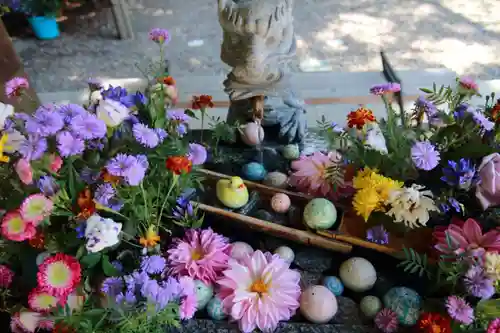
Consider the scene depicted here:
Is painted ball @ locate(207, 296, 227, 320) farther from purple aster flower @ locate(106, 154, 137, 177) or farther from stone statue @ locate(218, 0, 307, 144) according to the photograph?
stone statue @ locate(218, 0, 307, 144)

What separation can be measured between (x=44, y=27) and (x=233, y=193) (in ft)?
8.52

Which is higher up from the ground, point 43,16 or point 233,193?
point 233,193

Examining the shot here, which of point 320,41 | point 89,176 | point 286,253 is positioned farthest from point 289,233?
point 320,41

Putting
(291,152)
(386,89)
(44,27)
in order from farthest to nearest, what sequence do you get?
(44,27)
(291,152)
(386,89)

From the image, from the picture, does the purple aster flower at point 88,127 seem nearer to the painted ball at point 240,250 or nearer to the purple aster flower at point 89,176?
the purple aster flower at point 89,176

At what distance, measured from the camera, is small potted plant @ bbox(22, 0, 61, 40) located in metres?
2.95

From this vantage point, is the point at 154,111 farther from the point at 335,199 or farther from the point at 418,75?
the point at 418,75

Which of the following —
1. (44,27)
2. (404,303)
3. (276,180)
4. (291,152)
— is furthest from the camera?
(44,27)

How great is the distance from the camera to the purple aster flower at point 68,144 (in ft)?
2.39

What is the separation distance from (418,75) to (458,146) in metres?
1.11

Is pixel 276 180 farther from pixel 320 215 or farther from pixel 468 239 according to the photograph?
pixel 468 239

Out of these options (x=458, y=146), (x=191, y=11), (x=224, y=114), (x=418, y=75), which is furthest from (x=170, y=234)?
(x=191, y=11)

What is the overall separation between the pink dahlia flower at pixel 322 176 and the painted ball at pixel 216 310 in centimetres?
28

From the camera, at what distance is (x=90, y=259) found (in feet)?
2.61
